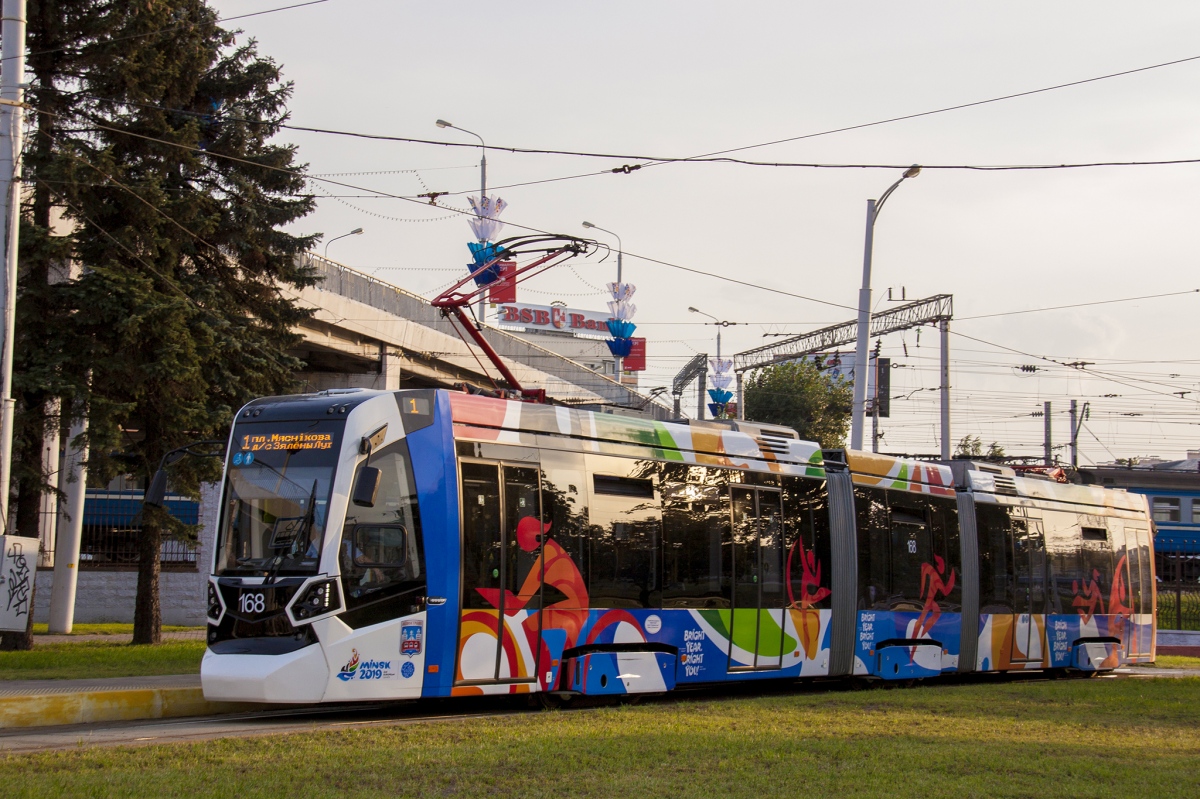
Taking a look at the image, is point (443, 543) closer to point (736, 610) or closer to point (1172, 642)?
point (736, 610)

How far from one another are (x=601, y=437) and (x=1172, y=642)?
2569 cm

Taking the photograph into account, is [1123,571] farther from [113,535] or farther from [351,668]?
[113,535]

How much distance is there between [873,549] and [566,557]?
Answer: 5.97m

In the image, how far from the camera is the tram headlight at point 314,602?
11133 mm

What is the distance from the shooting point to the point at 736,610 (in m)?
14.9

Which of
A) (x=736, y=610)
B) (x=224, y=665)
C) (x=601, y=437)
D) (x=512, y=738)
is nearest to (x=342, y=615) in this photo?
(x=224, y=665)

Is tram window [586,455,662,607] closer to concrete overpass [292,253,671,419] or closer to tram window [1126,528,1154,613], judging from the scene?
concrete overpass [292,253,671,419]

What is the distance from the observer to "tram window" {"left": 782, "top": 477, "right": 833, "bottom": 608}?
15906 mm

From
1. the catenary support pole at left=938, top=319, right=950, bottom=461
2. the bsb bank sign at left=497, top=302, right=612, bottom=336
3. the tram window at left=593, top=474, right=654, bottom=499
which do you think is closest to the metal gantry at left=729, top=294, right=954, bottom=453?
the catenary support pole at left=938, top=319, right=950, bottom=461

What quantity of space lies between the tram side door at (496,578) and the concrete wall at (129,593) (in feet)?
57.0

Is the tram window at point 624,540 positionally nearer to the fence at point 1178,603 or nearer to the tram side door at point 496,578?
the tram side door at point 496,578

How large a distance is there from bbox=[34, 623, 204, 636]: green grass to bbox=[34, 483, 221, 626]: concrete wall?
612 millimetres

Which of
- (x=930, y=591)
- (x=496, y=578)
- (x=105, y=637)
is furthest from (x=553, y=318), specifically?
(x=496, y=578)

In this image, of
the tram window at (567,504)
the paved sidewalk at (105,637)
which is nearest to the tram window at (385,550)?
the tram window at (567,504)
